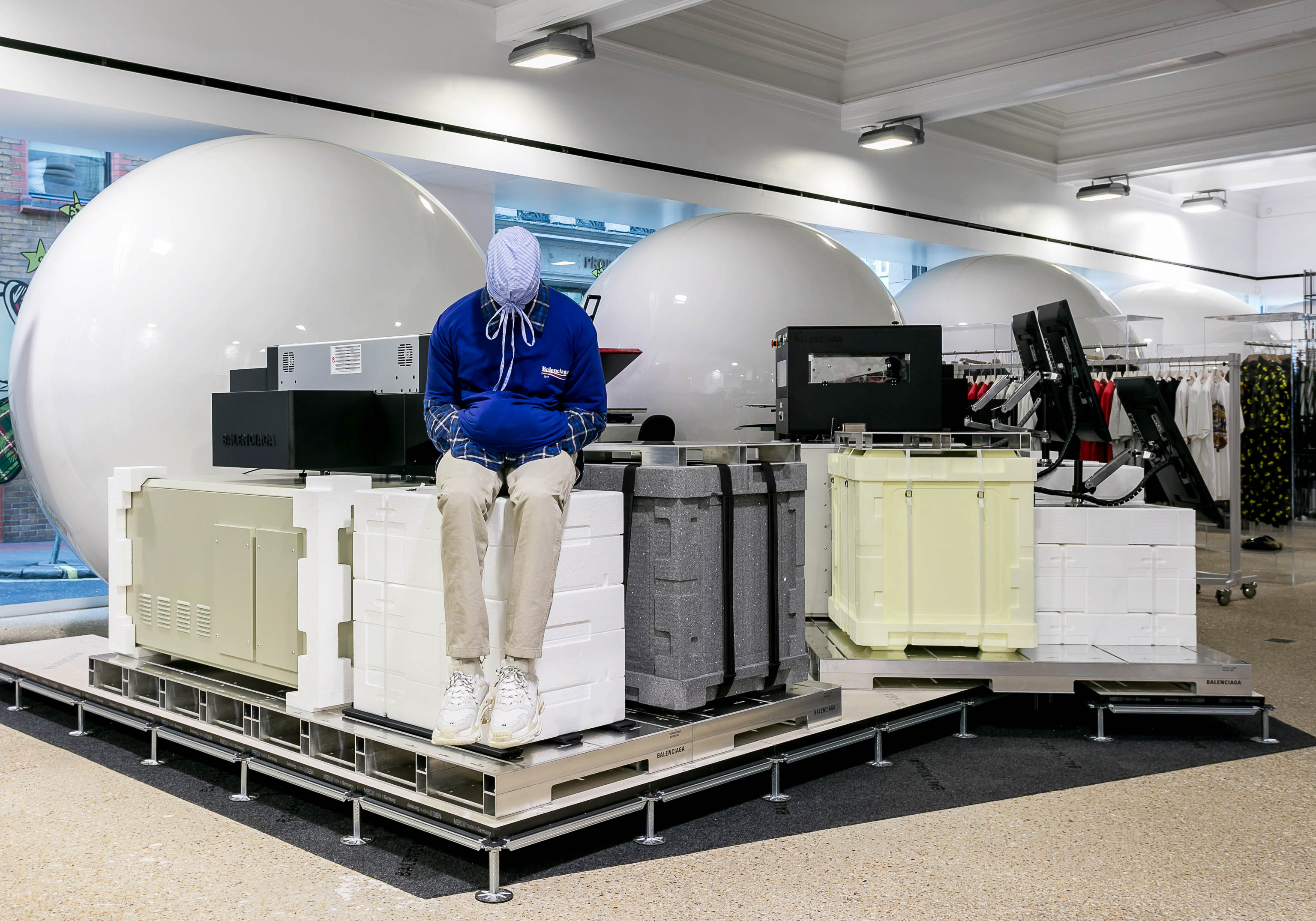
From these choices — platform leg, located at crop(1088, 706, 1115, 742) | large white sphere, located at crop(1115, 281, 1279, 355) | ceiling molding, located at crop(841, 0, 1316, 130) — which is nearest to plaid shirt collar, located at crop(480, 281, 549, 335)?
platform leg, located at crop(1088, 706, 1115, 742)

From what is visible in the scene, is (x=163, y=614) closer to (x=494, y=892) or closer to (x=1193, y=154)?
(x=494, y=892)

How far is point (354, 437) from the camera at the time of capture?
405 centimetres

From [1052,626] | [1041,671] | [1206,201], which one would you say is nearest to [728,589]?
[1041,671]

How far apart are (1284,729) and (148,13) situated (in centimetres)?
722

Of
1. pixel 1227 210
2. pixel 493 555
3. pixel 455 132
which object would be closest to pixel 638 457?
pixel 493 555

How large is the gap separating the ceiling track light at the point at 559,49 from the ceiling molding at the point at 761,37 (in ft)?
5.74

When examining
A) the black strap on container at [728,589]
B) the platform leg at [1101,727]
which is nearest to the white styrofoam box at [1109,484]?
the platform leg at [1101,727]

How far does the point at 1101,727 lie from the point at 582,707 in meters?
2.27

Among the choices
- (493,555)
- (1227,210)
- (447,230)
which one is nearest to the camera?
(493,555)

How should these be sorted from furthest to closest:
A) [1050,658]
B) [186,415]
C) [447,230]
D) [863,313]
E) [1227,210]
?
[1227,210] → [863,313] → [447,230] → [186,415] → [1050,658]

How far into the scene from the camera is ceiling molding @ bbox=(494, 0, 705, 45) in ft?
25.9

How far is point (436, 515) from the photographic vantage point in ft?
10.6

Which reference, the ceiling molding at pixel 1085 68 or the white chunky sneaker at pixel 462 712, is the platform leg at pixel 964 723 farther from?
the ceiling molding at pixel 1085 68

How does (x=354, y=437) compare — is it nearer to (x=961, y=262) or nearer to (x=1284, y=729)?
(x=1284, y=729)
